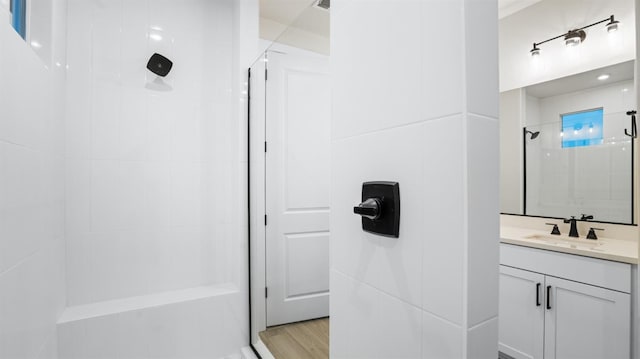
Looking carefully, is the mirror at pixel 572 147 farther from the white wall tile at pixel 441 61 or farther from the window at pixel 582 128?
the white wall tile at pixel 441 61

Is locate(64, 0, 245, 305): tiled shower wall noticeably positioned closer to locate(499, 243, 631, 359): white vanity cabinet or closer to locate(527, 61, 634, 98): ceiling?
locate(499, 243, 631, 359): white vanity cabinet

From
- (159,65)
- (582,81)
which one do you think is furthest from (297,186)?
(582,81)

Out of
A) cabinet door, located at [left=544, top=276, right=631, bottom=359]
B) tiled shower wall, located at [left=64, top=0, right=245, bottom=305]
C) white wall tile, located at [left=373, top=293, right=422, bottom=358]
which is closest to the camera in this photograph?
white wall tile, located at [left=373, top=293, right=422, bottom=358]

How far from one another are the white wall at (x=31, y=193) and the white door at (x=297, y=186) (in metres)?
1.04

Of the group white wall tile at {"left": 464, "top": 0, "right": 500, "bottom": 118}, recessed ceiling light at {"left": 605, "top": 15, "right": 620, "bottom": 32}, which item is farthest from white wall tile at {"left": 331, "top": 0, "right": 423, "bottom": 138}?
recessed ceiling light at {"left": 605, "top": 15, "right": 620, "bottom": 32}

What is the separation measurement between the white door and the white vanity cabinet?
146 centimetres

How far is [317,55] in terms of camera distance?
1.34 meters

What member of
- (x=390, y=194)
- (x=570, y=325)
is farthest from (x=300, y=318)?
(x=570, y=325)

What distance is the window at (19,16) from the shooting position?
4.31ft

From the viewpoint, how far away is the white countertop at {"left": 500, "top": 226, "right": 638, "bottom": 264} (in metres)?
1.62

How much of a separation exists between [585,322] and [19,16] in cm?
320

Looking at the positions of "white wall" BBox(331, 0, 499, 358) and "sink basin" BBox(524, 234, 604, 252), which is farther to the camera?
"sink basin" BBox(524, 234, 604, 252)

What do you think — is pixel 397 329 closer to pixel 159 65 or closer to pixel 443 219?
pixel 443 219

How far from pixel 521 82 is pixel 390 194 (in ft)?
8.61
